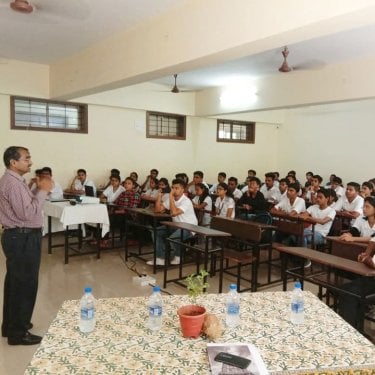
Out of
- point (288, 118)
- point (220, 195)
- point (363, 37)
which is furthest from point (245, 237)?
point (288, 118)

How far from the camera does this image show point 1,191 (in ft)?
8.36

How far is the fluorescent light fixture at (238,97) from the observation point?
280 inches

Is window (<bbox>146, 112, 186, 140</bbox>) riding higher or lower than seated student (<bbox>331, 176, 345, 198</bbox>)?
higher

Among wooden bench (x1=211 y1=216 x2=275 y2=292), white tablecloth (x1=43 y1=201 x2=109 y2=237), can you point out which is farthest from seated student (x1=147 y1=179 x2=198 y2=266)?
white tablecloth (x1=43 y1=201 x2=109 y2=237)

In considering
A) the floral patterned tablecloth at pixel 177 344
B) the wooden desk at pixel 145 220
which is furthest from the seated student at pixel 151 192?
the floral patterned tablecloth at pixel 177 344

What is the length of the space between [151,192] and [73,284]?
119 inches

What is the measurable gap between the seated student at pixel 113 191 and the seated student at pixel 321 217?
3070 millimetres

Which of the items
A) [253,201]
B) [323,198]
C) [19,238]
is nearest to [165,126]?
[253,201]

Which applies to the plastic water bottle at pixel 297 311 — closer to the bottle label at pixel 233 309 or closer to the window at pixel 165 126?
the bottle label at pixel 233 309

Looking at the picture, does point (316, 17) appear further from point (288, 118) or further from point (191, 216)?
point (288, 118)

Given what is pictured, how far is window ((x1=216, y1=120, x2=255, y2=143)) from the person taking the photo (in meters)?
9.26

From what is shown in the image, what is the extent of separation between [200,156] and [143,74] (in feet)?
15.9

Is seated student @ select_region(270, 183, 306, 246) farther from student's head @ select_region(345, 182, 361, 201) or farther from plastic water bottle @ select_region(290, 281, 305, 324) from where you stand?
plastic water bottle @ select_region(290, 281, 305, 324)

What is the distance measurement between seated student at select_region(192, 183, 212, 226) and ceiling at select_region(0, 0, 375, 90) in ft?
6.73
